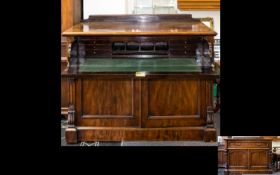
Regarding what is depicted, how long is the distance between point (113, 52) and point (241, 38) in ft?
2.88

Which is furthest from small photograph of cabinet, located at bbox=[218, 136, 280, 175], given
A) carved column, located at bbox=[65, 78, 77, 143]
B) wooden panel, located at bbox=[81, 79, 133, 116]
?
wooden panel, located at bbox=[81, 79, 133, 116]

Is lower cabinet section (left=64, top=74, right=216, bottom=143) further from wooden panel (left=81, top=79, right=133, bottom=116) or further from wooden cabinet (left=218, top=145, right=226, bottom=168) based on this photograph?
wooden cabinet (left=218, top=145, right=226, bottom=168)

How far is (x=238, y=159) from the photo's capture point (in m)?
1.23

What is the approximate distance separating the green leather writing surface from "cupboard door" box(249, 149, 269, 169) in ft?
2.52

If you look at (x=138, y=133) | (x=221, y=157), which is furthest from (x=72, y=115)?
(x=221, y=157)

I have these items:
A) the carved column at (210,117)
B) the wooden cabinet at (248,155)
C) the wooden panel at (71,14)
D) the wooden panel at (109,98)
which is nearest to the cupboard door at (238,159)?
the wooden cabinet at (248,155)

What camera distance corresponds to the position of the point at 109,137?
183 centimetres

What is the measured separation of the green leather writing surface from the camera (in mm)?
1887

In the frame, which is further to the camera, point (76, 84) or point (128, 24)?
point (128, 24)

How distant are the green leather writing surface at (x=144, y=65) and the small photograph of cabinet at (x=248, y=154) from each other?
2.39 feet

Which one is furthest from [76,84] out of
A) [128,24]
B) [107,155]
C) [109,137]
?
[107,155]

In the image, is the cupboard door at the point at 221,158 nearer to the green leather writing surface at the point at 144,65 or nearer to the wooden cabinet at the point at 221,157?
the wooden cabinet at the point at 221,157

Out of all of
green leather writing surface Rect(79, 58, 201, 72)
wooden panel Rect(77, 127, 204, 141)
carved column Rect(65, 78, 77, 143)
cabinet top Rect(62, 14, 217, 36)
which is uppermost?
cabinet top Rect(62, 14, 217, 36)
